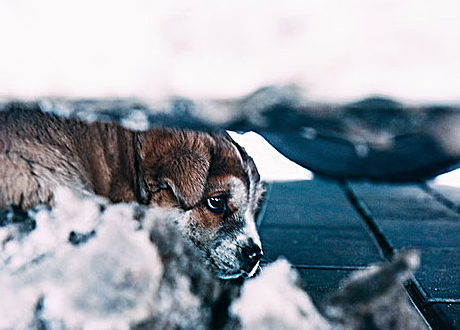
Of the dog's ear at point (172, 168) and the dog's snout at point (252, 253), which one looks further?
the dog's snout at point (252, 253)

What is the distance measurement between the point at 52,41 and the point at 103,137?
51 cm

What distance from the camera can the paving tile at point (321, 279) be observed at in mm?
1520

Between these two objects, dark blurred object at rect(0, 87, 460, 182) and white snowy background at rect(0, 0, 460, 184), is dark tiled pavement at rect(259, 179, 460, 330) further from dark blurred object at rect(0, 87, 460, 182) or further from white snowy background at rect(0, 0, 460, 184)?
white snowy background at rect(0, 0, 460, 184)

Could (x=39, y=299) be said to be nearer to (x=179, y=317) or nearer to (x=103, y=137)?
(x=179, y=317)

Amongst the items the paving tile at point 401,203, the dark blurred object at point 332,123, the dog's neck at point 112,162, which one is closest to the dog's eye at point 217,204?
the dog's neck at point 112,162

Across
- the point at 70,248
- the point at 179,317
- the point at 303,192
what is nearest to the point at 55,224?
the point at 70,248

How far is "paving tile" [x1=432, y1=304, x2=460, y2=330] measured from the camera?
50.7 inches

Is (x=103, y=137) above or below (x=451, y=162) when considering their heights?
below

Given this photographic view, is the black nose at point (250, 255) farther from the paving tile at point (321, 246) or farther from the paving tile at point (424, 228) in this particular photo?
the paving tile at point (424, 228)

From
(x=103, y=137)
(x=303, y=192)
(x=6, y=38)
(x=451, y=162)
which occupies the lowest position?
(x=303, y=192)

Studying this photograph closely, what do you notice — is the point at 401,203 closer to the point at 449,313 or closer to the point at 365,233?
the point at 365,233

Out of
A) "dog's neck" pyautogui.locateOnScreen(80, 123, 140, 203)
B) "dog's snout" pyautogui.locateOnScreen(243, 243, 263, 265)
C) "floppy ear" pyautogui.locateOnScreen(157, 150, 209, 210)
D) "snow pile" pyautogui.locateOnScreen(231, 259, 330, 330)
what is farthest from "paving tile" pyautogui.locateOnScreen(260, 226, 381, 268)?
"snow pile" pyautogui.locateOnScreen(231, 259, 330, 330)

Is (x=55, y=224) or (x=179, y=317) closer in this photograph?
(x=179, y=317)

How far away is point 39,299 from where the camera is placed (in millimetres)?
743
